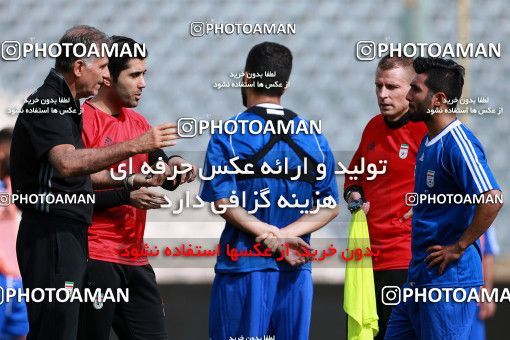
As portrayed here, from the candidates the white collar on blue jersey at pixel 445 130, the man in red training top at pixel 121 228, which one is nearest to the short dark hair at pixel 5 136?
the man in red training top at pixel 121 228

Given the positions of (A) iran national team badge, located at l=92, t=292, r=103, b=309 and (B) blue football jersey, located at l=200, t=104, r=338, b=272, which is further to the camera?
(A) iran national team badge, located at l=92, t=292, r=103, b=309

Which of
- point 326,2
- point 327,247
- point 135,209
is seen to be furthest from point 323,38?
point 135,209

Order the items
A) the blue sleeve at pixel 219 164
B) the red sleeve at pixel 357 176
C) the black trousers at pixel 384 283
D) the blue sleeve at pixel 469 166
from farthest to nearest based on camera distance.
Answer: the red sleeve at pixel 357 176, the black trousers at pixel 384 283, the blue sleeve at pixel 219 164, the blue sleeve at pixel 469 166

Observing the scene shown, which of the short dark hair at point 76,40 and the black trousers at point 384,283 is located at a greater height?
the short dark hair at point 76,40

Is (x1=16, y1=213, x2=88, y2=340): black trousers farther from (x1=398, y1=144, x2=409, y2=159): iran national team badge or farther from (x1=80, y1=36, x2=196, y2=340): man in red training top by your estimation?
(x1=398, y1=144, x2=409, y2=159): iran national team badge

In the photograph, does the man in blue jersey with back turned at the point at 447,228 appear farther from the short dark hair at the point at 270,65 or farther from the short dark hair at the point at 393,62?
the short dark hair at the point at 393,62

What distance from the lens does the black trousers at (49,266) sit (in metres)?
4.55

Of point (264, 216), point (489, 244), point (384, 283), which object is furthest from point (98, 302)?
point (489, 244)

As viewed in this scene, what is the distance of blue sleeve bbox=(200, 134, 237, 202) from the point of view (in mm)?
4605

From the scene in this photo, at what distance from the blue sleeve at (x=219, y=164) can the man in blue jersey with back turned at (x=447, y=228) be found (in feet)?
2.55

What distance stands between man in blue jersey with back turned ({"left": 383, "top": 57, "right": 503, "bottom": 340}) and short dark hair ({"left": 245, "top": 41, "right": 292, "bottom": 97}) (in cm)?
62

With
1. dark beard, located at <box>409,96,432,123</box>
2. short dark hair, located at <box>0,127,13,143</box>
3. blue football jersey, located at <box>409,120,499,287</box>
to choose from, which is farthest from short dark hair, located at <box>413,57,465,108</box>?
short dark hair, located at <box>0,127,13,143</box>

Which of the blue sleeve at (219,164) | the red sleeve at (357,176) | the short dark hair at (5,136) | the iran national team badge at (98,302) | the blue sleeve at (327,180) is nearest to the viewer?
the blue sleeve at (219,164)

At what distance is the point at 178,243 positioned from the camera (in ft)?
21.0
